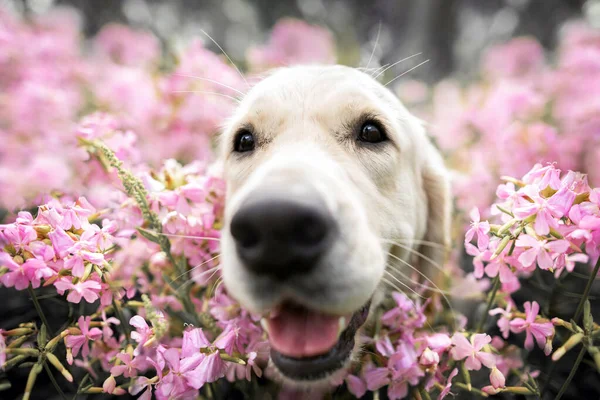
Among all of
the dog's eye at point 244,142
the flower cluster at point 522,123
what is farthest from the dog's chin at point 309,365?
the flower cluster at point 522,123

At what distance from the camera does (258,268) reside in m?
1.32

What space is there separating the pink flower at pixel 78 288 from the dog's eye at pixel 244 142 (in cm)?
106

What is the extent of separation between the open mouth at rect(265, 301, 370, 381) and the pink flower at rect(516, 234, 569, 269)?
25.8 inches

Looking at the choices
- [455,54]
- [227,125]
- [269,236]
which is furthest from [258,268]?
[455,54]

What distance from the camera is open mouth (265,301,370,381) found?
1.46m

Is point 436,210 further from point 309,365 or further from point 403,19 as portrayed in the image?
point 403,19

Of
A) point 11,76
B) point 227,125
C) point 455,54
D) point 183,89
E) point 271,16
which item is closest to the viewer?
point 227,125

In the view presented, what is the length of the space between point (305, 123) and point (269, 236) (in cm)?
90

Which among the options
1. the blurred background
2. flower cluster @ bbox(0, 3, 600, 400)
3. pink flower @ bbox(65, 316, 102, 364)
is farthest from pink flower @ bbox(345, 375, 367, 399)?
the blurred background

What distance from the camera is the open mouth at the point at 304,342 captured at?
57.6 inches

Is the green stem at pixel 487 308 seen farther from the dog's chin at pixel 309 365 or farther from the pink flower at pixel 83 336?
the pink flower at pixel 83 336

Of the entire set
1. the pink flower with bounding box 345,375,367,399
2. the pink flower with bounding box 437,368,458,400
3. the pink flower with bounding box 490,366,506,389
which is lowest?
the pink flower with bounding box 345,375,367,399

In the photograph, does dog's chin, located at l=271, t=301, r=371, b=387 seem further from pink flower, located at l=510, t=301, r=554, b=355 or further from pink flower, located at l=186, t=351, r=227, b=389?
pink flower, located at l=510, t=301, r=554, b=355

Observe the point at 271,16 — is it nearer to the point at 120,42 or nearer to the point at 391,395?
the point at 120,42
